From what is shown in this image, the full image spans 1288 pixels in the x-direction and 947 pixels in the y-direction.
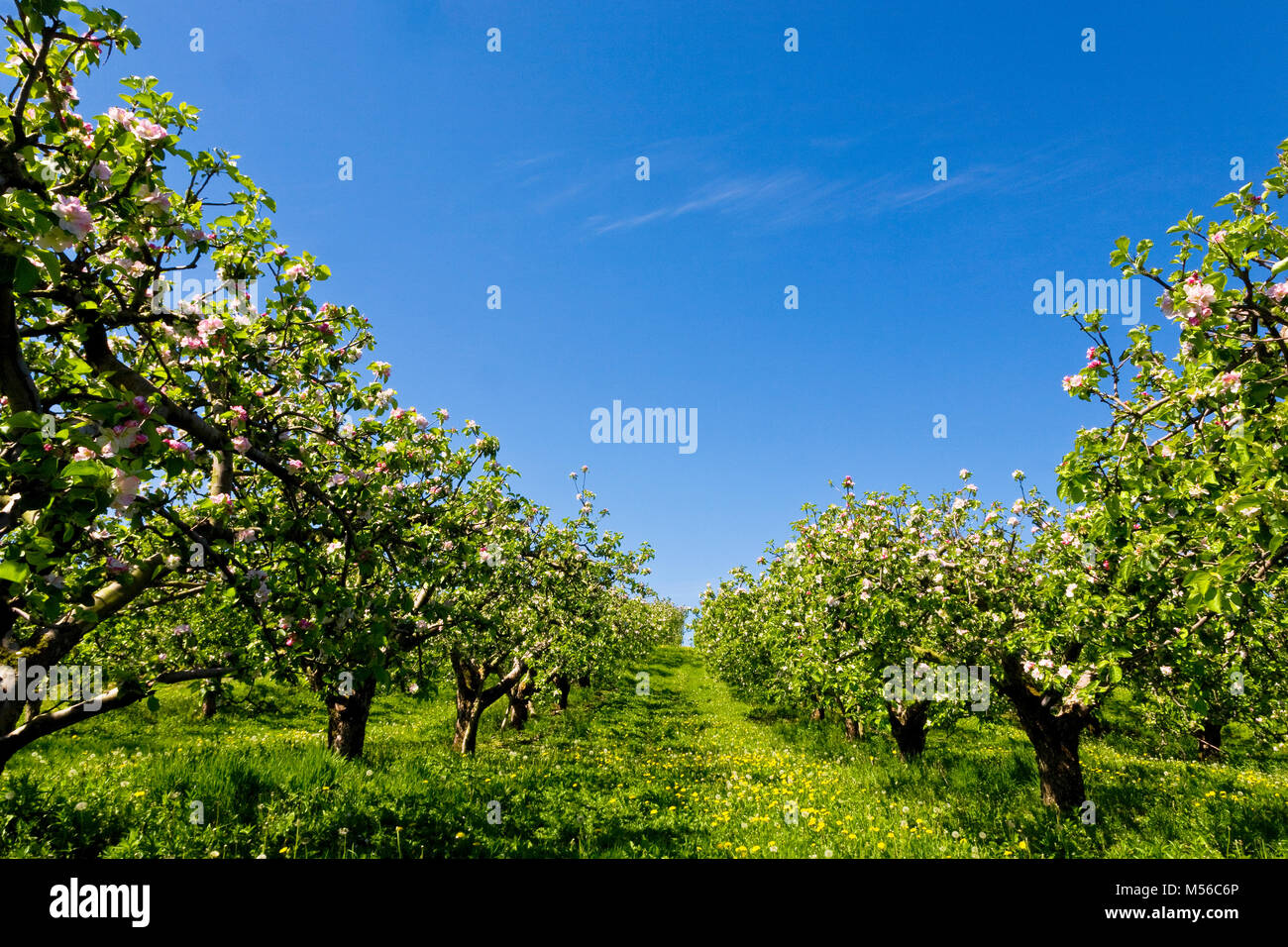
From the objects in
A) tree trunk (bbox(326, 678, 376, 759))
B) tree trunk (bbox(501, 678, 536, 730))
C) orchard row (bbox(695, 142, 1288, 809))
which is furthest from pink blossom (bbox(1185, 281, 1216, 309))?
tree trunk (bbox(501, 678, 536, 730))

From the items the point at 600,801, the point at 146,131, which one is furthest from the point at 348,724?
the point at 146,131

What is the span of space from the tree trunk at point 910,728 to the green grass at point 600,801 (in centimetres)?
47

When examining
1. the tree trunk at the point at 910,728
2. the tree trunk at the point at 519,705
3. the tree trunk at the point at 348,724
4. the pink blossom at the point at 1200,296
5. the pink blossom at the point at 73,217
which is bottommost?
the tree trunk at the point at 519,705

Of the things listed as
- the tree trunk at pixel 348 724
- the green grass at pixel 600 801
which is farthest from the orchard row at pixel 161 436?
the tree trunk at pixel 348 724

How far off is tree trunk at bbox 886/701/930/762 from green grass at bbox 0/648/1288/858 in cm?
47

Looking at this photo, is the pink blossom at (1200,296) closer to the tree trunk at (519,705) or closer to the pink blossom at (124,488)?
the pink blossom at (124,488)

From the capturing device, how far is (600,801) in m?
10.9

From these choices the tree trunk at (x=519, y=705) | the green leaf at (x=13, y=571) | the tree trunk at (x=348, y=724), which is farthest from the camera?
the tree trunk at (x=519, y=705)

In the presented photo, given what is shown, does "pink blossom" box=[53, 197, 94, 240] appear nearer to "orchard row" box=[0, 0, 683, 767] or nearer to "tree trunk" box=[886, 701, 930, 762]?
"orchard row" box=[0, 0, 683, 767]

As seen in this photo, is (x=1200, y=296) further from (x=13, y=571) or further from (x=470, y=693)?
(x=470, y=693)

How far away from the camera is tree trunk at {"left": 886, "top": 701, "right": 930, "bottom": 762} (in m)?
14.6

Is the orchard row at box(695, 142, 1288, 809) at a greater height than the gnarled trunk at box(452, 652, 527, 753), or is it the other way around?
the orchard row at box(695, 142, 1288, 809)

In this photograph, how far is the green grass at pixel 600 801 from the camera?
6.96 m
